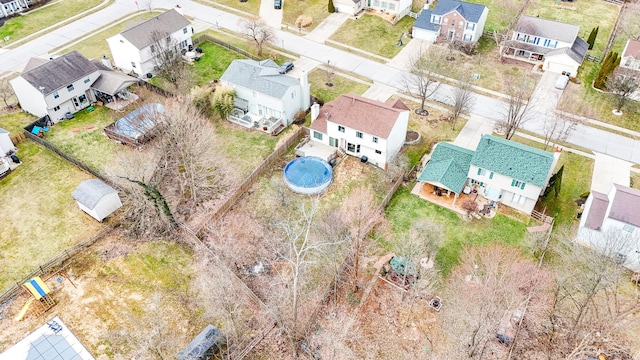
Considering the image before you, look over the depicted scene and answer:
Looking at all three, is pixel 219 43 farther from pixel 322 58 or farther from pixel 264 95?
pixel 264 95

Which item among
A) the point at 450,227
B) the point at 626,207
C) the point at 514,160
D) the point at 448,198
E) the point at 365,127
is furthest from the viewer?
the point at 365,127

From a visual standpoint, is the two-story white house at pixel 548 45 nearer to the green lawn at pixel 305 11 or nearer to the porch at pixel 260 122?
the green lawn at pixel 305 11

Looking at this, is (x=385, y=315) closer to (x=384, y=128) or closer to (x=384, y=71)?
(x=384, y=128)

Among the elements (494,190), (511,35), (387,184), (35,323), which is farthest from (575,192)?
(35,323)

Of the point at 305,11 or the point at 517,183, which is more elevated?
the point at 305,11

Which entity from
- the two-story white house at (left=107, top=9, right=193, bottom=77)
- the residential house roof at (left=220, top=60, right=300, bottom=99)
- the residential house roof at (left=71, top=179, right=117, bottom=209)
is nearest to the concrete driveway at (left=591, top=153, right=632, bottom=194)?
the residential house roof at (left=220, top=60, right=300, bottom=99)

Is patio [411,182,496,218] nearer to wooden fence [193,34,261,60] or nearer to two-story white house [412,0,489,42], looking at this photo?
two-story white house [412,0,489,42]

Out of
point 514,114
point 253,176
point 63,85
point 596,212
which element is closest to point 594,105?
point 514,114
